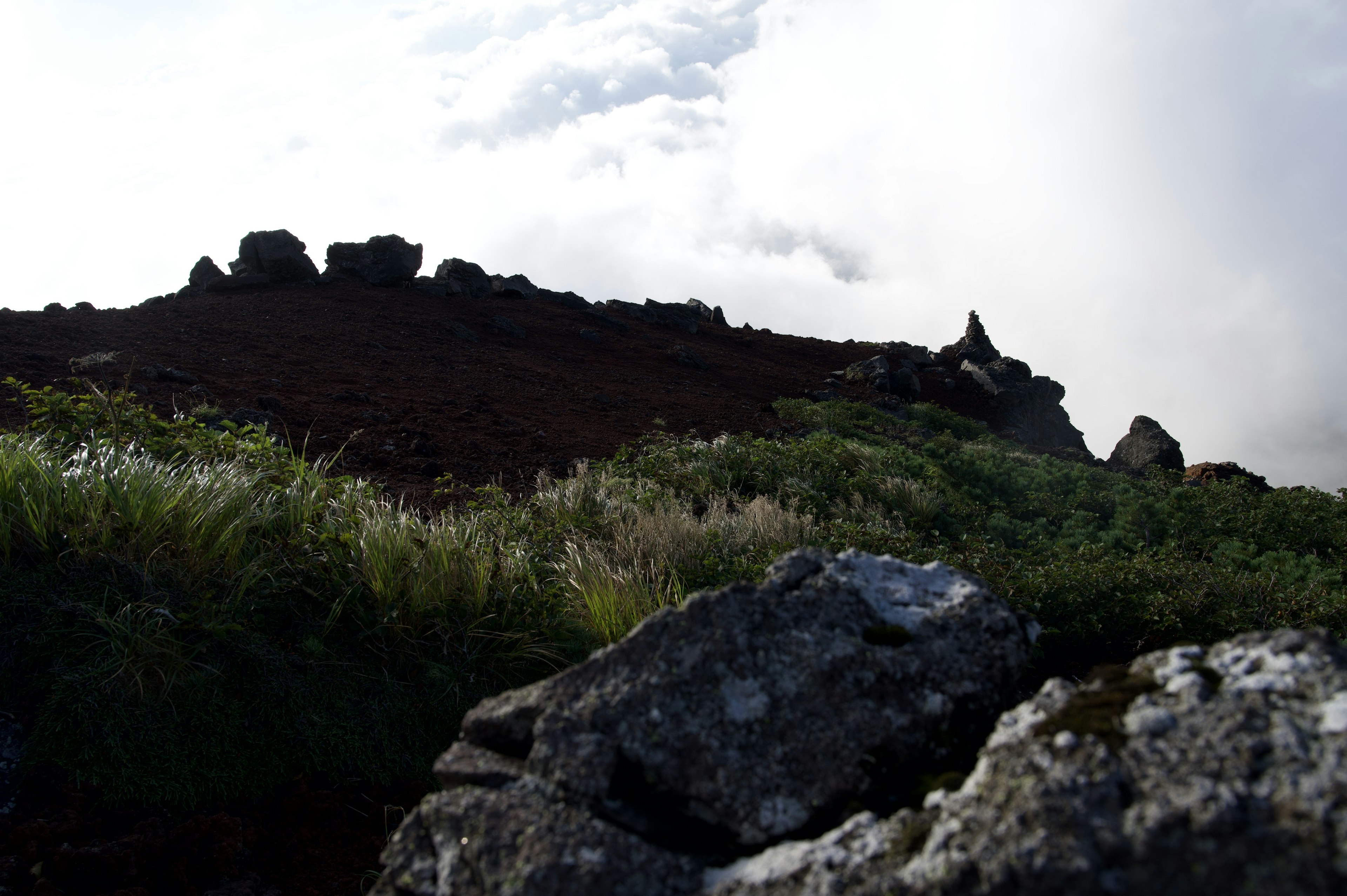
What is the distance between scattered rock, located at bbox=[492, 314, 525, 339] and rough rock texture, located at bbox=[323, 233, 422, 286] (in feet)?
12.4

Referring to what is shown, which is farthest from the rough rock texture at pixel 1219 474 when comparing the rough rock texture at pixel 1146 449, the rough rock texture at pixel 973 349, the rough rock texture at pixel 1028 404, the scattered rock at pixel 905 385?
the rough rock texture at pixel 973 349

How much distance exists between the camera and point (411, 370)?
47.1 feet

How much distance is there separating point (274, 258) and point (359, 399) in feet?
35.9

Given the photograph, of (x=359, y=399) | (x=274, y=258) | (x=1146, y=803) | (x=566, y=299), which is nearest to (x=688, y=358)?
(x=566, y=299)

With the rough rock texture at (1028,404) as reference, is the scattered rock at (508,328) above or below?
below

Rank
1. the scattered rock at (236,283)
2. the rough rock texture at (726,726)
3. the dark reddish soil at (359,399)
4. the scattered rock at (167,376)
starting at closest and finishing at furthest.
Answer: the rough rock texture at (726,726) → the dark reddish soil at (359,399) → the scattered rock at (167,376) → the scattered rock at (236,283)

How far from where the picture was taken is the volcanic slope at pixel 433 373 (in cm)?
980

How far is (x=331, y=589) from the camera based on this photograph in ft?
14.1

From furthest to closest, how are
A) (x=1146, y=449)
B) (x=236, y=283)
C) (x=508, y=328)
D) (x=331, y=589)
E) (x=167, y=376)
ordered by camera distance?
(x=236, y=283), (x=508, y=328), (x=1146, y=449), (x=167, y=376), (x=331, y=589)

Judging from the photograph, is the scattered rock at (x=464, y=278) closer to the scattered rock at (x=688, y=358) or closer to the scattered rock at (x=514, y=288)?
the scattered rock at (x=514, y=288)

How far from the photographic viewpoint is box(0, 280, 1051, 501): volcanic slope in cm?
980

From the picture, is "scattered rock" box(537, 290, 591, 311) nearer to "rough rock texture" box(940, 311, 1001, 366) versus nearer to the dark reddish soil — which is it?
the dark reddish soil

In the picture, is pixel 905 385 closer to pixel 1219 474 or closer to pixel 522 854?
pixel 1219 474

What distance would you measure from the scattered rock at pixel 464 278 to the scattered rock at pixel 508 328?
9.62 feet
